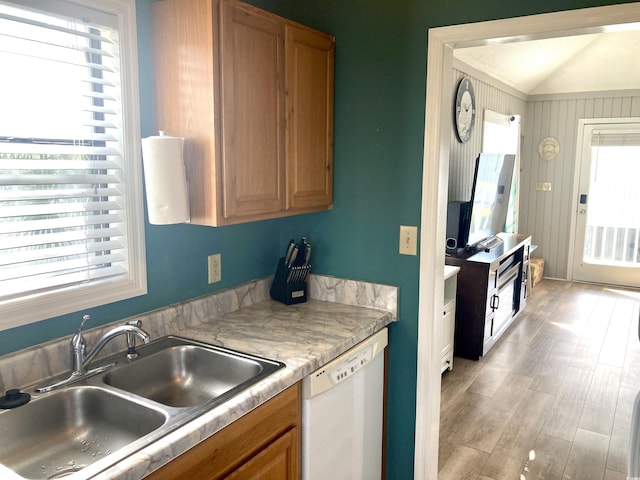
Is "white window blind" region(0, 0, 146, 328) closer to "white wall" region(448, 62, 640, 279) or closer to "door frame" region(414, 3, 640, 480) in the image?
"door frame" region(414, 3, 640, 480)

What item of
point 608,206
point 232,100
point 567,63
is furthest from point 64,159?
point 608,206

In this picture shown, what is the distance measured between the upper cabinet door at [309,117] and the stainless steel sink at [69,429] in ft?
3.29

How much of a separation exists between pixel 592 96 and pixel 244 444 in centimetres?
665

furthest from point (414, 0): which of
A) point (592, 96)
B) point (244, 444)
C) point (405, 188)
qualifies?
point (592, 96)

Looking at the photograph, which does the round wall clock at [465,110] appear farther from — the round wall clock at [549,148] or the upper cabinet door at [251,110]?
the upper cabinet door at [251,110]

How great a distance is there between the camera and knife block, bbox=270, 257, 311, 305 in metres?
2.42

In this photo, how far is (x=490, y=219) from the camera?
4.91 m

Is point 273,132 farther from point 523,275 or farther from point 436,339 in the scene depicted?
point 523,275

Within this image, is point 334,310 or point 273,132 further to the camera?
point 334,310

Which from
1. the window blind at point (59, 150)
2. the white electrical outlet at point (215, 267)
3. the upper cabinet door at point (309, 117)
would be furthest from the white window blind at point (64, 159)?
the upper cabinet door at point (309, 117)

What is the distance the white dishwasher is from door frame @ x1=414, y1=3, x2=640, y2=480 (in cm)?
19

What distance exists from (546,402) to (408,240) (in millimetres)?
2007

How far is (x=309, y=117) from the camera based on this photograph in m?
2.24

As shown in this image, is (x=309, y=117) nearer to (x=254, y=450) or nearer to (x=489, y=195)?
(x=254, y=450)
